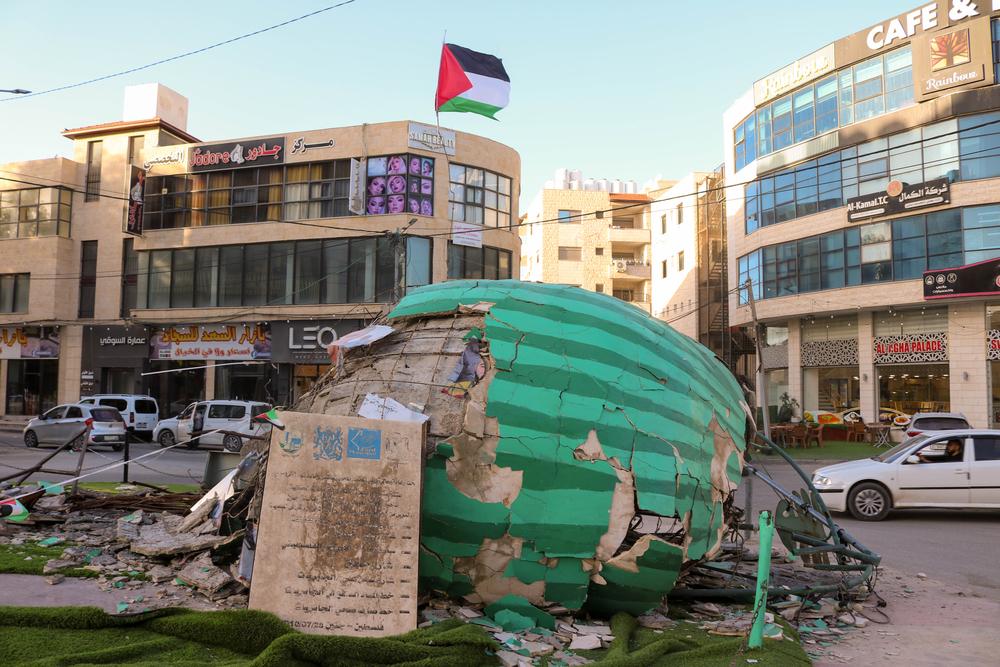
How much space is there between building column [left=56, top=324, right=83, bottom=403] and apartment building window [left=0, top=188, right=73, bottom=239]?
4663mm

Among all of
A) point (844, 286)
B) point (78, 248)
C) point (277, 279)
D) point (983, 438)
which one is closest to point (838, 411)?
point (844, 286)

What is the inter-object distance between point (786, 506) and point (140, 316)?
3000 cm

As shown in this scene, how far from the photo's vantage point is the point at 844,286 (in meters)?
28.8

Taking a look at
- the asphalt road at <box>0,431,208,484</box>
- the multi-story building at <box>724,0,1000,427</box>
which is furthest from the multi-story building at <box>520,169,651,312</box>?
the asphalt road at <box>0,431,208,484</box>

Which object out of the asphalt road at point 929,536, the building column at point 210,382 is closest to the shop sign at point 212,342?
the building column at point 210,382

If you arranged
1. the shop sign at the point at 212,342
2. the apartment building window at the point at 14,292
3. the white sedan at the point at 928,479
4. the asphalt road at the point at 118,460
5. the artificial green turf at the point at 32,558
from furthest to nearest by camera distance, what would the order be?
the apartment building window at the point at 14,292 < the shop sign at the point at 212,342 < the asphalt road at the point at 118,460 < the white sedan at the point at 928,479 < the artificial green turf at the point at 32,558

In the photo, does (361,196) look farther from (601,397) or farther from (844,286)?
(601,397)

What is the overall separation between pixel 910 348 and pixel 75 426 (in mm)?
29990

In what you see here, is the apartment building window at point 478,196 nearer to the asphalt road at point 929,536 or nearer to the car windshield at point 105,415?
the car windshield at point 105,415

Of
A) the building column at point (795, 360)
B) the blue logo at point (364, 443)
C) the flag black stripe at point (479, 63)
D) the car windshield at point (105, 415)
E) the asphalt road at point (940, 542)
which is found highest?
the flag black stripe at point (479, 63)

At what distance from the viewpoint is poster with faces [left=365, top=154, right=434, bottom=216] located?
27250mm

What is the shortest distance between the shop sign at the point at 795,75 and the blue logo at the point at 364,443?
3074cm

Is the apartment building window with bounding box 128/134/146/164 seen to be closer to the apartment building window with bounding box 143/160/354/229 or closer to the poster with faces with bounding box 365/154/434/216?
the apartment building window with bounding box 143/160/354/229

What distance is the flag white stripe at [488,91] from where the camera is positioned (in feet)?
74.8
